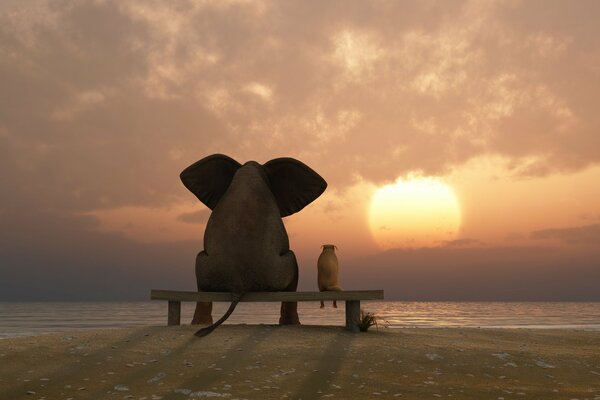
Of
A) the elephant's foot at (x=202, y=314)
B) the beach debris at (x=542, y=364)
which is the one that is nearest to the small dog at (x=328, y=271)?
the elephant's foot at (x=202, y=314)

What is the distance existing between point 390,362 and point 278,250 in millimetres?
3902

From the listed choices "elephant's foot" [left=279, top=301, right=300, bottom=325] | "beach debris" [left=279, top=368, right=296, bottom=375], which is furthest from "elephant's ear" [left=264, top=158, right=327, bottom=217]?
"beach debris" [left=279, top=368, right=296, bottom=375]

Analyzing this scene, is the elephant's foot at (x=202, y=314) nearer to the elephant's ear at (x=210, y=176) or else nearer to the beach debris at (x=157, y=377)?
the elephant's ear at (x=210, y=176)

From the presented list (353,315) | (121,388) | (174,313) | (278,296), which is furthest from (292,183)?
(121,388)

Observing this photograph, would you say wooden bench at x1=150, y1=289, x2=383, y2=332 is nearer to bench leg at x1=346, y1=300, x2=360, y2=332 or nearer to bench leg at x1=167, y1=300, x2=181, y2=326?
bench leg at x1=346, y1=300, x2=360, y2=332

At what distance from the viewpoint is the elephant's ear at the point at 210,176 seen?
12062 millimetres

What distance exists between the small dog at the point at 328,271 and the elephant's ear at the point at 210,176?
264cm

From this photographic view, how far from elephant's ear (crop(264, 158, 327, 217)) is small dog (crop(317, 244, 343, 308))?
1.37 metres

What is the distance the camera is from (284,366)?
7223mm

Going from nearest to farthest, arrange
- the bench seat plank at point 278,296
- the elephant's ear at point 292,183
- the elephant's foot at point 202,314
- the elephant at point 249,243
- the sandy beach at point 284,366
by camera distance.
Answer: the sandy beach at point 284,366
the bench seat plank at point 278,296
the elephant at point 249,243
the elephant's foot at point 202,314
the elephant's ear at point 292,183

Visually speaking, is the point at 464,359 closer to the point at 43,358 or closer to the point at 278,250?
the point at 278,250

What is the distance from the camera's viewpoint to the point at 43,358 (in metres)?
7.87

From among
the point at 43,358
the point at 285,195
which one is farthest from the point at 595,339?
the point at 43,358

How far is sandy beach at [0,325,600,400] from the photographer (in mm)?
6320
